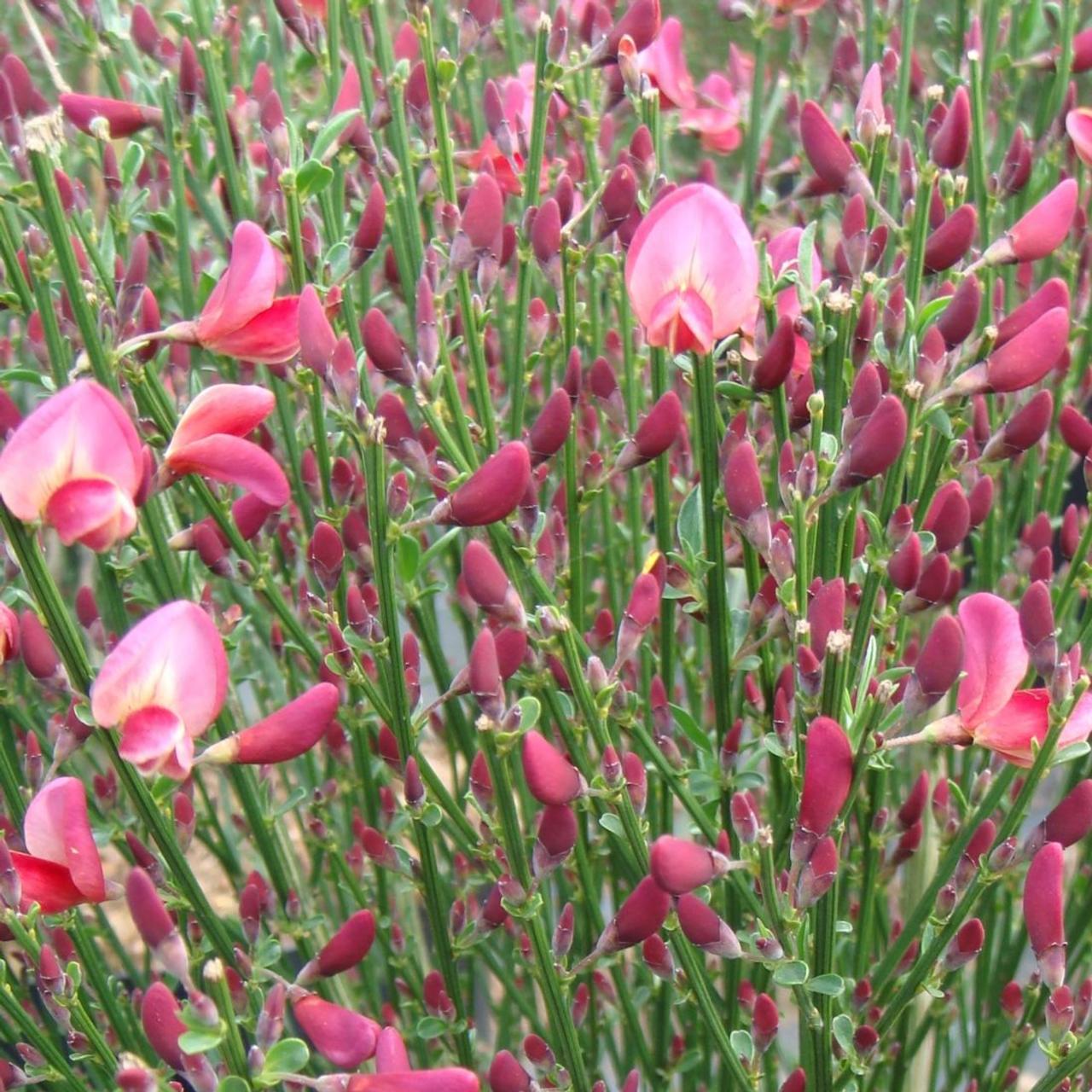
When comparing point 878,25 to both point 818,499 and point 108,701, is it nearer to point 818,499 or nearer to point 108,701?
point 818,499

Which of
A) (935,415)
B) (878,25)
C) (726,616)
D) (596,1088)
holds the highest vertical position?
(878,25)

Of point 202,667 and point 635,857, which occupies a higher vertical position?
point 202,667

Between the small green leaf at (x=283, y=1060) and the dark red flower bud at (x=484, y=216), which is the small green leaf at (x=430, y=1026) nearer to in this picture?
the small green leaf at (x=283, y=1060)

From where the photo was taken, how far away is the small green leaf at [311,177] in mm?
1037

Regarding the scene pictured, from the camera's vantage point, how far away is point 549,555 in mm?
1168

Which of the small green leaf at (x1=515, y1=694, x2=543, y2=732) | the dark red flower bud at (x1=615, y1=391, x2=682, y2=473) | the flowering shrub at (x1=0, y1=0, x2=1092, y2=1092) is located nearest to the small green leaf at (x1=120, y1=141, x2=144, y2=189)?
the flowering shrub at (x1=0, y1=0, x2=1092, y2=1092)

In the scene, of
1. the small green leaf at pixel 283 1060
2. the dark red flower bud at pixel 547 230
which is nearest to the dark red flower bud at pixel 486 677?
the small green leaf at pixel 283 1060

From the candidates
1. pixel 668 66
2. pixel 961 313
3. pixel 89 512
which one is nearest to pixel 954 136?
pixel 961 313

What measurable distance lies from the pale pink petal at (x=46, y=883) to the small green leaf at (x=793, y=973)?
468mm

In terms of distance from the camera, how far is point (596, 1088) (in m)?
1.10

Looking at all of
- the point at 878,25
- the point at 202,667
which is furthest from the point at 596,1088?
the point at 878,25

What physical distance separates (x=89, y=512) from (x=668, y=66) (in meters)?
0.97

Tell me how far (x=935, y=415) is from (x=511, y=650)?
385 millimetres

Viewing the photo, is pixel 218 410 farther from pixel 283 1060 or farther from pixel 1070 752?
pixel 1070 752
